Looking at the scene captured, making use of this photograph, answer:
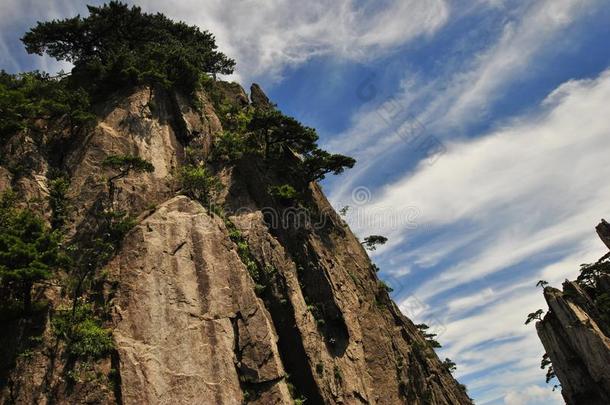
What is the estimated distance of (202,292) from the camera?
27.7 m

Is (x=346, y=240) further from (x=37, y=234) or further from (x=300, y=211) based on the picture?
(x=37, y=234)

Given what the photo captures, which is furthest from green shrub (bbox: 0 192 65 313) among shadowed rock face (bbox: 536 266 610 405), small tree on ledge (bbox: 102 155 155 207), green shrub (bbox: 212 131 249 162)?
shadowed rock face (bbox: 536 266 610 405)

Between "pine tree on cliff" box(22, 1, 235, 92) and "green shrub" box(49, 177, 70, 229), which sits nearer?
"green shrub" box(49, 177, 70, 229)

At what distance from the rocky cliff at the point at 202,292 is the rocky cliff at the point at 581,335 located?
856 inches

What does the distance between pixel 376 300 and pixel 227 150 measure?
20405 millimetres

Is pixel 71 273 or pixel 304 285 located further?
pixel 304 285

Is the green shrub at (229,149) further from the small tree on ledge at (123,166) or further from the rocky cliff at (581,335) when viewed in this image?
the rocky cliff at (581,335)

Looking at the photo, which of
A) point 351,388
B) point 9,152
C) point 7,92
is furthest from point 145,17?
point 351,388

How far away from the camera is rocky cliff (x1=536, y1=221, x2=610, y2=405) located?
49812mm

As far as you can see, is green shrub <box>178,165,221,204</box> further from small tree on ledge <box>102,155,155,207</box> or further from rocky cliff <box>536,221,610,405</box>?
rocky cliff <box>536,221,610,405</box>

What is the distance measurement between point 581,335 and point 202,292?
4938cm

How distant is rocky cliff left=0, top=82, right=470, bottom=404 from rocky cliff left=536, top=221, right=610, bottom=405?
21747 mm

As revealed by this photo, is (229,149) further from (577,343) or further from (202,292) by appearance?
(577,343)

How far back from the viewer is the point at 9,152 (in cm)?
2994
